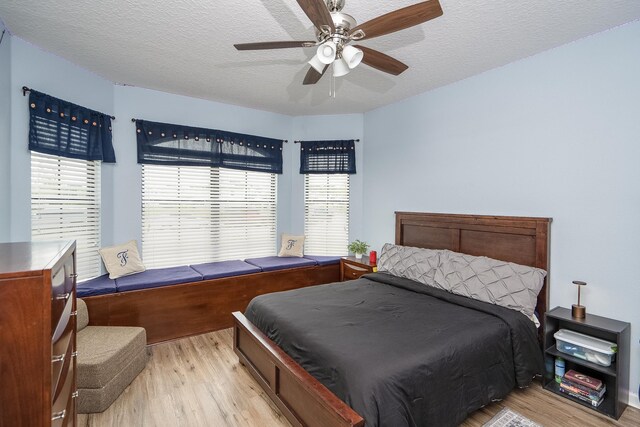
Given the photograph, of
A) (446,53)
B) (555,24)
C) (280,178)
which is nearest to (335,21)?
(446,53)

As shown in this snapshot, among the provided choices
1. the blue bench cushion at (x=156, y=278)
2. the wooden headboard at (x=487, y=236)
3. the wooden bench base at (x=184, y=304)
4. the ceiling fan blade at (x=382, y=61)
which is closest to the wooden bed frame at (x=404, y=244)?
the wooden headboard at (x=487, y=236)

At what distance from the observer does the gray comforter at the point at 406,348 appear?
1590 mm

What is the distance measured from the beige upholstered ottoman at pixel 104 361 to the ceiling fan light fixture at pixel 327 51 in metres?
2.48

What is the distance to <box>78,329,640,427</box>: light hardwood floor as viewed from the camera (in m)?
2.05

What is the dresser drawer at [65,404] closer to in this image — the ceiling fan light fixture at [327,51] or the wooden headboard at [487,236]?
the ceiling fan light fixture at [327,51]

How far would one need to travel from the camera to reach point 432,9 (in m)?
1.45

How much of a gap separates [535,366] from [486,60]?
261 cm

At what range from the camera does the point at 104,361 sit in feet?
7.06

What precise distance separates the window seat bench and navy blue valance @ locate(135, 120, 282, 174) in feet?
4.35

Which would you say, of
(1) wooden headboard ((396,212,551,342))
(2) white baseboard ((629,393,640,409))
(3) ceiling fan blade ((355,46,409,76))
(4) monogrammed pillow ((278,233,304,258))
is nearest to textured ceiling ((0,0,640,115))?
(3) ceiling fan blade ((355,46,409,76))

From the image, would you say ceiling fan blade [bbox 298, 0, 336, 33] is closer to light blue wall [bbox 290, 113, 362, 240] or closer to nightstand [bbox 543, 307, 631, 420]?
nightstand [bbox 543, 307, 631, 420]

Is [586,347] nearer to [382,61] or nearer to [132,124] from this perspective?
[382,61]

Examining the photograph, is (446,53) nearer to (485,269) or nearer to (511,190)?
(511,190)

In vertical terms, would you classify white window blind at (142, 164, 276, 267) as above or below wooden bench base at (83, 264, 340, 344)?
above
